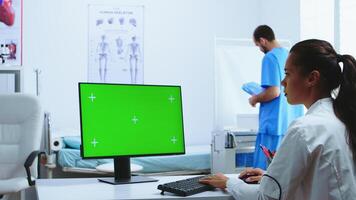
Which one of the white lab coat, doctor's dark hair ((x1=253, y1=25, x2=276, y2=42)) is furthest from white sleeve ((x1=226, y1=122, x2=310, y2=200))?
doctor's dark hair ((x1=253, y1=25, x2=276, y2=42))

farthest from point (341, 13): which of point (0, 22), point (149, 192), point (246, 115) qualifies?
point (0, 22)

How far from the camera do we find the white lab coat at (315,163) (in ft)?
3.80

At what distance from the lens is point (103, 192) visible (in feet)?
5.05

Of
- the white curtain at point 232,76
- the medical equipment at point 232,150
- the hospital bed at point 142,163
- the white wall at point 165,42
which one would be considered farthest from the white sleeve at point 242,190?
the white wall at point 165,42

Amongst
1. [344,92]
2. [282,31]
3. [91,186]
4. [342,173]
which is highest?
[282,31]

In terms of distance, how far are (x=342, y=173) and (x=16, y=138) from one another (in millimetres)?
2411

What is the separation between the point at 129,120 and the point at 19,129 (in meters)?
1.47

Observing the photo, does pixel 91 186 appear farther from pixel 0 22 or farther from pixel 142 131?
pixel 0 22

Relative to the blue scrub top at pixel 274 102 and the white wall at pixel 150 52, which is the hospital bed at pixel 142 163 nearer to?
the blue scrub top at pixel 274 102

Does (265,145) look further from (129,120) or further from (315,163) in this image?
(315,163)

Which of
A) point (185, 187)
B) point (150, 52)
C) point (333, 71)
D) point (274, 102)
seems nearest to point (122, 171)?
point (185, 187)

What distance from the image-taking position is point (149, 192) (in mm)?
1553

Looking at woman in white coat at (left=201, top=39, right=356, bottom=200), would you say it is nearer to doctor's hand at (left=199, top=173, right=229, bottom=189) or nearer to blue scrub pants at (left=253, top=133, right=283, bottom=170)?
doctor's hand at (left=199, top=173, right=229, bottom=189)

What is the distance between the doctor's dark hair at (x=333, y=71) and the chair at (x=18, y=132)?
7.06 ft
